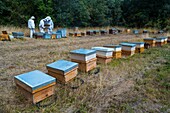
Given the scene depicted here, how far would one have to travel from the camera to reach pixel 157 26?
62.8 feet

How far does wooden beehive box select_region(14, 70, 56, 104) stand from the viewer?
2.00m

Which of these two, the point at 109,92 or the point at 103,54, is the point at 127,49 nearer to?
the point at 103,54

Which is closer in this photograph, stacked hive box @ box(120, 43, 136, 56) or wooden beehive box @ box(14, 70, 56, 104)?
wooden beehive box @ box(14, 70, 56, 104)

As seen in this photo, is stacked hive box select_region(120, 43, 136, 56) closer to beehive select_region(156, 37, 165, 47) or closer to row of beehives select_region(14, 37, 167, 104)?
row of beehives select_region(14, 37, 167, 104)

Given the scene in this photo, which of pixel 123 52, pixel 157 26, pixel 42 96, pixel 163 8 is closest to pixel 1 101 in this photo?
pixel 42 96

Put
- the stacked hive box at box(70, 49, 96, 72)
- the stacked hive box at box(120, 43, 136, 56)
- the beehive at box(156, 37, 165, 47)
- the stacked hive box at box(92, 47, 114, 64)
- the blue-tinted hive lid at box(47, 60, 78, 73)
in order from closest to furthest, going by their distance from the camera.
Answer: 1. the blue-tinted hive lid at box(47, 60, 78, 73)
2. the stacked hive box at box(70, 49, 96, 72)
3. the stacked hive box at box(92, 47, 114, 64)
4. the stacked hive box at box(120, 43, 136, 56)
5. the beehive at box(156, 37, 165, 47)

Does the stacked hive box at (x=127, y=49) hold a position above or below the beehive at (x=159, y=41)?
below

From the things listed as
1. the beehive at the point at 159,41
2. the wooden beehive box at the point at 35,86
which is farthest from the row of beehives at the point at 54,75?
the beehive at the point at 159,41

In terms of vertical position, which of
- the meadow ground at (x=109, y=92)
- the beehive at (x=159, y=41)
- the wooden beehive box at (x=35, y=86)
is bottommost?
the meadow ground at (x=109, y=92)

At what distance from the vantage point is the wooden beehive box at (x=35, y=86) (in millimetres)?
1997

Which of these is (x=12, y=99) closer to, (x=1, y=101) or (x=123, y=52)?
(x=1, y=101)

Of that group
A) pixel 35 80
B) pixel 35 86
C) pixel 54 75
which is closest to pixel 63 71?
pixel 54 75

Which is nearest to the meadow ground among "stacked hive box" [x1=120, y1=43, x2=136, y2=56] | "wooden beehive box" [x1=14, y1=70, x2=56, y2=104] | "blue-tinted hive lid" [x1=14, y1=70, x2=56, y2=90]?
"wooden beehive box" [x1=14, y1=70, x2=56, y2=104]

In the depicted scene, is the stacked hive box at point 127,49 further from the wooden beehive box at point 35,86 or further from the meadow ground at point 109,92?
the wooden beehive box at point 35,86
